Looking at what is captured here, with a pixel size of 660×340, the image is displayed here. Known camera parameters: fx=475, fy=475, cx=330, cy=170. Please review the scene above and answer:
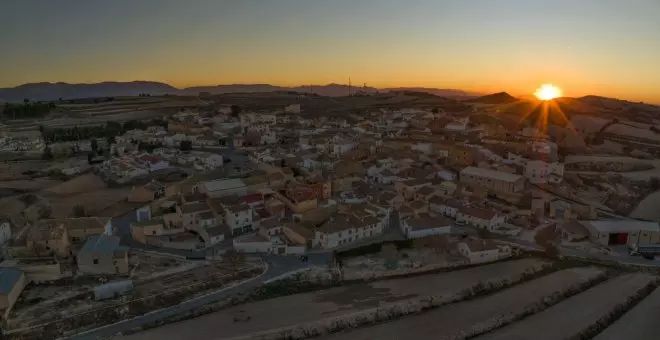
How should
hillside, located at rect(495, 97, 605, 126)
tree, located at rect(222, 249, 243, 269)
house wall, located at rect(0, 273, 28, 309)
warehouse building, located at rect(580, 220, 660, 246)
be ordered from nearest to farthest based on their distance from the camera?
house wall, located at rect(0, 273, 28, 309)
tree, located at rect(222, 249, 243, 269)
warehouse building, located at rect(580, 220, 660, 246)
hillside, located at rect(495, 97, 605, 126)

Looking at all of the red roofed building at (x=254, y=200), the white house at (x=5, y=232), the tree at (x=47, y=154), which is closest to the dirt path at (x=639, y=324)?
the red roofed building at (x=254, y=200)

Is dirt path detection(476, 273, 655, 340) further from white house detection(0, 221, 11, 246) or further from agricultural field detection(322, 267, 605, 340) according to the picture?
white house detection(0, 221, 11, 246)

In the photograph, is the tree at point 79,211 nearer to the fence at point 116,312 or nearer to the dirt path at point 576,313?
the fence at point 116,312

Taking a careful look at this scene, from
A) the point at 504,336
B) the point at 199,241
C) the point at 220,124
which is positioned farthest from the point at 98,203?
the point at 220,124

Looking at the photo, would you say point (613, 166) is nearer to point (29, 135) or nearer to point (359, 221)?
point (359, 221)

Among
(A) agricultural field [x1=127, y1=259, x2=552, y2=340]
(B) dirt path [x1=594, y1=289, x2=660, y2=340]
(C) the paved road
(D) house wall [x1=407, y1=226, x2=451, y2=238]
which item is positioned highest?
(D) house wall [x1=407, y1=226, x2=451, y2=238]

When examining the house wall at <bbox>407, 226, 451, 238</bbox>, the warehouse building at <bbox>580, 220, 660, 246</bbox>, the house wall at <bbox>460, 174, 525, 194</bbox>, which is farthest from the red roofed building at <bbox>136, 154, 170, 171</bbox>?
the warehouse building at <bbox>580, 220, 660, 246</bbox>
